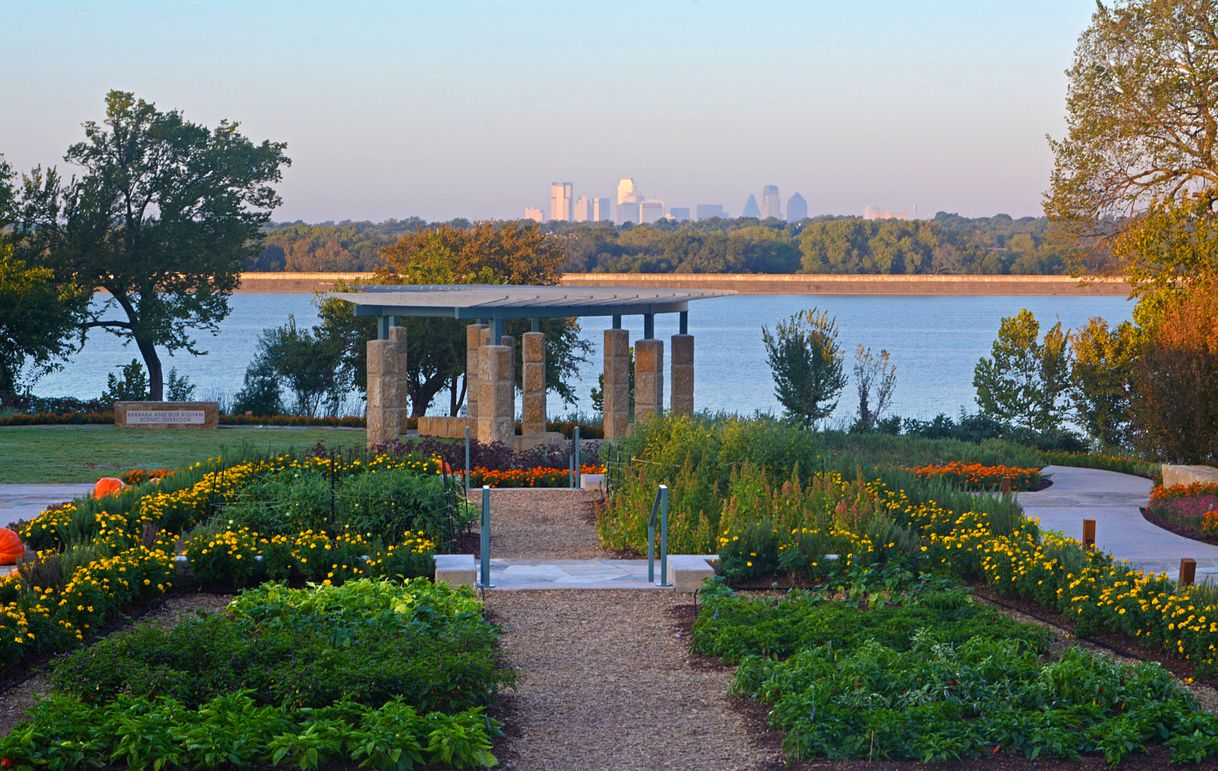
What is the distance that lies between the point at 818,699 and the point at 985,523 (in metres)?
4.86

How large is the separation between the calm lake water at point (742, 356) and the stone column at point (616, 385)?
2.92 metres

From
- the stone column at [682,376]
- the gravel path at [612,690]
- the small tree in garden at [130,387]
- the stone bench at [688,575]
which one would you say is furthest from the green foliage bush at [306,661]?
the small tree in garden at [130,387]

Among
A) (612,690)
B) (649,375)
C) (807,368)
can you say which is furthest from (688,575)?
(807,368)

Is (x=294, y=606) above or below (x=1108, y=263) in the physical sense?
below

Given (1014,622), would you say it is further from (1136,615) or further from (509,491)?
(509,491)

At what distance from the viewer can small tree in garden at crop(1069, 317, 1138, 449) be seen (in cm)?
2472

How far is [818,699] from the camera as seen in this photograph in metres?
6.20

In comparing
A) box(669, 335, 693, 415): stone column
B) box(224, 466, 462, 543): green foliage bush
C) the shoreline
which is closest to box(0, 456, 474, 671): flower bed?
box(224, 466, 462, 543): green foliage bush

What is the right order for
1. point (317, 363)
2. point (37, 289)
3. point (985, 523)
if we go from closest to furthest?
point (985, 523)
point (37, 289)
point (317, 363)

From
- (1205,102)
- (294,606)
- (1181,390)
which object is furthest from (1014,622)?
(1205,102)

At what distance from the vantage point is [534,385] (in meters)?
20.6

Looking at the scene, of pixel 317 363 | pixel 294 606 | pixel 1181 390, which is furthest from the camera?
pixel 317 363

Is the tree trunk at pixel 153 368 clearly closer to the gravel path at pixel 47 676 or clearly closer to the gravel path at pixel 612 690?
the gravel path at pixel 47 676

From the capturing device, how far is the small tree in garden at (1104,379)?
24.7 metres
